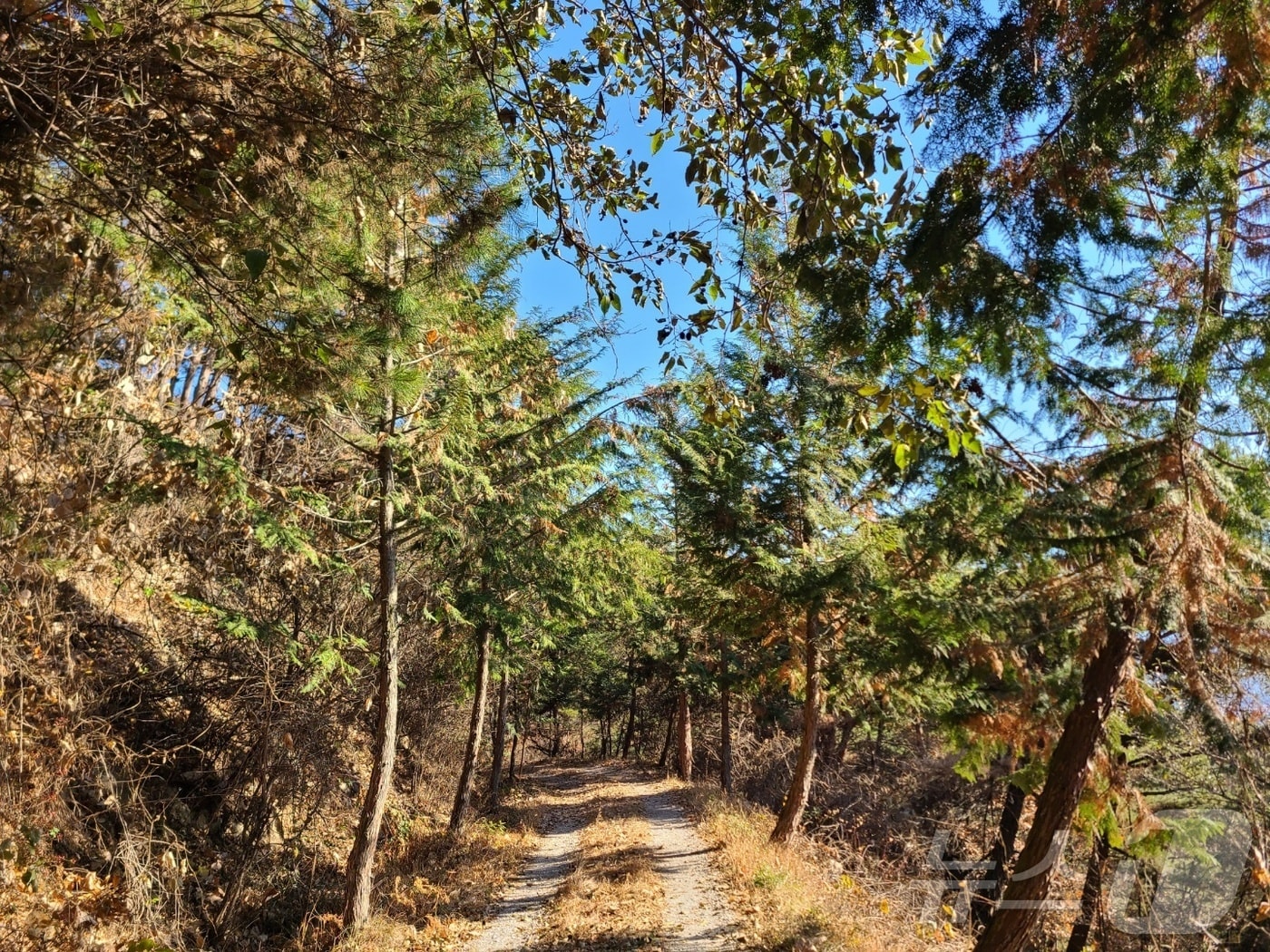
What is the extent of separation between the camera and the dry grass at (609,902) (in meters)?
7.51

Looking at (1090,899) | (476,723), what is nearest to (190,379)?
(476,723)

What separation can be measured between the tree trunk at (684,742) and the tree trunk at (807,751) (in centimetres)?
998

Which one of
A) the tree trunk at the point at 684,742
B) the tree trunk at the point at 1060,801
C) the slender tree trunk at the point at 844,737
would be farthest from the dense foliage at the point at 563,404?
the slender tree trunk at the point at 844,737

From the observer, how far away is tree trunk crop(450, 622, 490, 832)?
481 inches

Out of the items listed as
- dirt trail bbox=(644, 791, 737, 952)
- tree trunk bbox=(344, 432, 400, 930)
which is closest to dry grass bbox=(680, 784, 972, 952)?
dirt trail bbox=(644, 791, 737, 952)

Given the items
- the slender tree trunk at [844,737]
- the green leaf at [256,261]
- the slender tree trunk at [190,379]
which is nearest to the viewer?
the green leaf at [256,261]

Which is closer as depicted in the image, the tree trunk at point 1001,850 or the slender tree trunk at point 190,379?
the slender tree trunk at point 190,379

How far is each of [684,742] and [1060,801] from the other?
17815mm

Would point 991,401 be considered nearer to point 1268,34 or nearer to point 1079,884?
point 1268,34

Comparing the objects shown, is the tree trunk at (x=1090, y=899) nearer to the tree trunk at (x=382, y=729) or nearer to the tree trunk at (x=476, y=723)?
the tree trunk at (x=382, y=729)

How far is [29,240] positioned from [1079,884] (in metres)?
15.5

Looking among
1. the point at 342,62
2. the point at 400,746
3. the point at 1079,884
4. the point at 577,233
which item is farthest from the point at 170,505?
the point at 1079,884

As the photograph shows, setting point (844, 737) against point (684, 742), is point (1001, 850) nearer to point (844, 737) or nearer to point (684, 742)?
point (684, 742)

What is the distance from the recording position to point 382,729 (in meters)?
7.80
